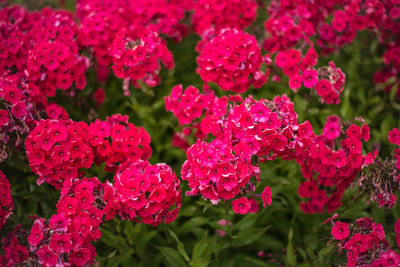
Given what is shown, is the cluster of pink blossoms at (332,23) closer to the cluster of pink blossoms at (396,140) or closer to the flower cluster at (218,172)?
the cluster of pink blossoms at (396,140)

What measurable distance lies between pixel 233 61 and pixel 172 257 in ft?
5.96

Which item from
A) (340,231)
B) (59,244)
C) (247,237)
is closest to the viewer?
(59,244)

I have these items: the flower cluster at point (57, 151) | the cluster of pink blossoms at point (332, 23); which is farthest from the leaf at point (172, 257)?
the cluster of pink blossoms at point (332, 23)

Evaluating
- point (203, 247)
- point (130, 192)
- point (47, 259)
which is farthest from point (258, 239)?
point (47, 259)

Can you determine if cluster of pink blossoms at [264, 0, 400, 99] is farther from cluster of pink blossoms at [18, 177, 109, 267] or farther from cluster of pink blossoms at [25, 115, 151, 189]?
cluster of pink blossoms at [18, 177, 109, 267]

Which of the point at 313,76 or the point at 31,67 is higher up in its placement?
the point at 31,67

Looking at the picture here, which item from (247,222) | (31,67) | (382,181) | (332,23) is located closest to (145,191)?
(247,222)

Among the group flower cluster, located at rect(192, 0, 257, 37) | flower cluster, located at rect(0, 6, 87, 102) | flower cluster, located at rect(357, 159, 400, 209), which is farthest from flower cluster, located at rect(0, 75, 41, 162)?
flower cluster, located at rect(357, 159, 400, 209)

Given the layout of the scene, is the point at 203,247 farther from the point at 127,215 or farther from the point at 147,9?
the point at 147,9

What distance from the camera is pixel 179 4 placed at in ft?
14.9

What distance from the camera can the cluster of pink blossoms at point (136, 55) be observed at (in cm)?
343

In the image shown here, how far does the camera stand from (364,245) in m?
2.56

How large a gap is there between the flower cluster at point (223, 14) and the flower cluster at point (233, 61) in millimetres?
752

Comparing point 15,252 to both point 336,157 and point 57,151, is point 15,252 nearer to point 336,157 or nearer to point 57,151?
point 57,151
